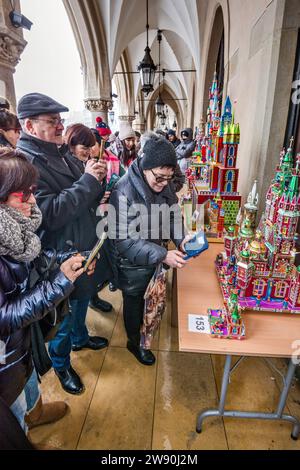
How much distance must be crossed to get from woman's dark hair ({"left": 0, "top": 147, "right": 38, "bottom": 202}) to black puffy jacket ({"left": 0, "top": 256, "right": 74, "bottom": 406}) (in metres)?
0.28

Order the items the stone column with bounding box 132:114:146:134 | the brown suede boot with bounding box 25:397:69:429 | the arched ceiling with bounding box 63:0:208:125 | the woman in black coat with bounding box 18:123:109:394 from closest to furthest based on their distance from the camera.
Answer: the woman in black coat with bounding box 18:123:109:394 → the brown suede boot with bounding box 25:397:69:429 → the arched ceiling with bounding box 63:0:208:125 → the stone column with bounding box 132:114:146:134

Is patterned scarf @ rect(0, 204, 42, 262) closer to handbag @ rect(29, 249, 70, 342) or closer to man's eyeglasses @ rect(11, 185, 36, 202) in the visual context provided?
man's eyeglasses @ rect(11, 185, 36, 202)

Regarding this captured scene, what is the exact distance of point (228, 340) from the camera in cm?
138

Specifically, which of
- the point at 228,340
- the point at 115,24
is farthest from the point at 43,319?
the point at 115,24

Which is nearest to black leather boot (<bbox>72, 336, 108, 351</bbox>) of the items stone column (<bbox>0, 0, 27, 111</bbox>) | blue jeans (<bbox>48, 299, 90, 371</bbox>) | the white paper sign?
blue jeans (<bbox>48, 299, 90, 371</bbox>)

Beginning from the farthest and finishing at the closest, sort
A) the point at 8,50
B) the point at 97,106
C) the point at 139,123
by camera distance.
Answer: the point at 139,123
the point at 97,106
the point at 8,50

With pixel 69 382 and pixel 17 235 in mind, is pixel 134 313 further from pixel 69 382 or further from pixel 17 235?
pixel 17 235

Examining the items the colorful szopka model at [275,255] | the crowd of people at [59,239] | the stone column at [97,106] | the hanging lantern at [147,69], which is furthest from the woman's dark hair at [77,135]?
the stone column at [97,106]

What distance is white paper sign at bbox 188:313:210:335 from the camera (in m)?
1.43

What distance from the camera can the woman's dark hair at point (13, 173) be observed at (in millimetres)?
992

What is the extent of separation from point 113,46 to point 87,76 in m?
1.10

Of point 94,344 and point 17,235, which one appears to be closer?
point 17,235

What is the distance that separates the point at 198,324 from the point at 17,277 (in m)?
0.99
